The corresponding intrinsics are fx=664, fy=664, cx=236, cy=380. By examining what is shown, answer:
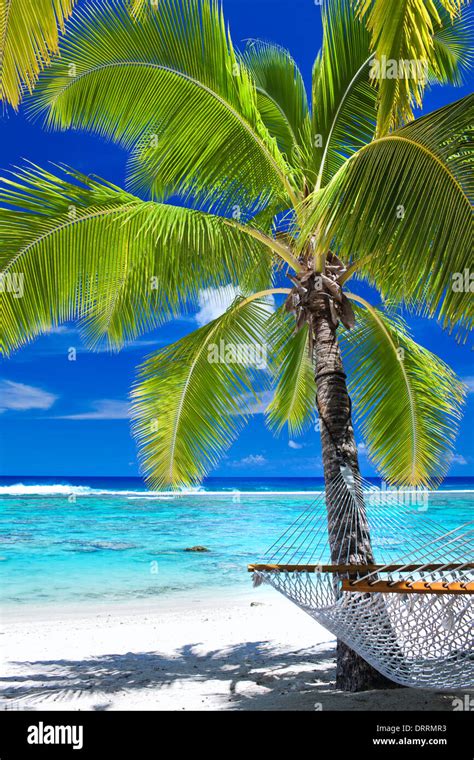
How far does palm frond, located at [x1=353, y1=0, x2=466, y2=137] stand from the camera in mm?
2699

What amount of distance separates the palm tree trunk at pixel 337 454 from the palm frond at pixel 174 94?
911mm

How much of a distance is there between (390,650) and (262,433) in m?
42.8

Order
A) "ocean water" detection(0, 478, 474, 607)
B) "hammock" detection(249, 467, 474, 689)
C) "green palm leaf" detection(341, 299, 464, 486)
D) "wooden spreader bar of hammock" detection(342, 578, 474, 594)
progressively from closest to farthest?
1. "wooden spreader bar of hammock" detection(342, 578, 474, 594)
2. "hammock" detection(249, 467, 474, 689)
3. "green palm leaf" detection(341, 299, 464, 486)
4. "ocean water" detection(0, 478, 474, 607)

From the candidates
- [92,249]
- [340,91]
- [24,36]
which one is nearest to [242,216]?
[92,249]

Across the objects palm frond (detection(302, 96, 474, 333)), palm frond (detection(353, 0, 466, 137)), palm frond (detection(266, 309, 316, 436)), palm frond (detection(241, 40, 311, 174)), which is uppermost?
palm frond (detection(241, 40, 311, 174))

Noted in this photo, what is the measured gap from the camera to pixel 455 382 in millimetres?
5117

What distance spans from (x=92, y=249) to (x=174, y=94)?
40.9 inches

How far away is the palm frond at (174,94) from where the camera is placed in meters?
3.79

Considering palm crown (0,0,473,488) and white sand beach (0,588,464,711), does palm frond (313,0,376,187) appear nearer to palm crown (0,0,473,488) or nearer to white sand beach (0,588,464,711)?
palm crown (0,0,473,488)

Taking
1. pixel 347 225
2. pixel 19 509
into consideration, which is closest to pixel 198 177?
pixel 347 225

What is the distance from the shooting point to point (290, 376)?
570 centimetres

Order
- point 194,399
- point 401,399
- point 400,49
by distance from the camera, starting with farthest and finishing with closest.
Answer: point 401,399, point 194,399, point 400,49

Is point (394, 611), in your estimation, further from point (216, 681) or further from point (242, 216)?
point (242, 216)

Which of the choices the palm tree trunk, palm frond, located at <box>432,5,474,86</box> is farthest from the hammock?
palm frond, located at <box>432,5,474,86</box>
